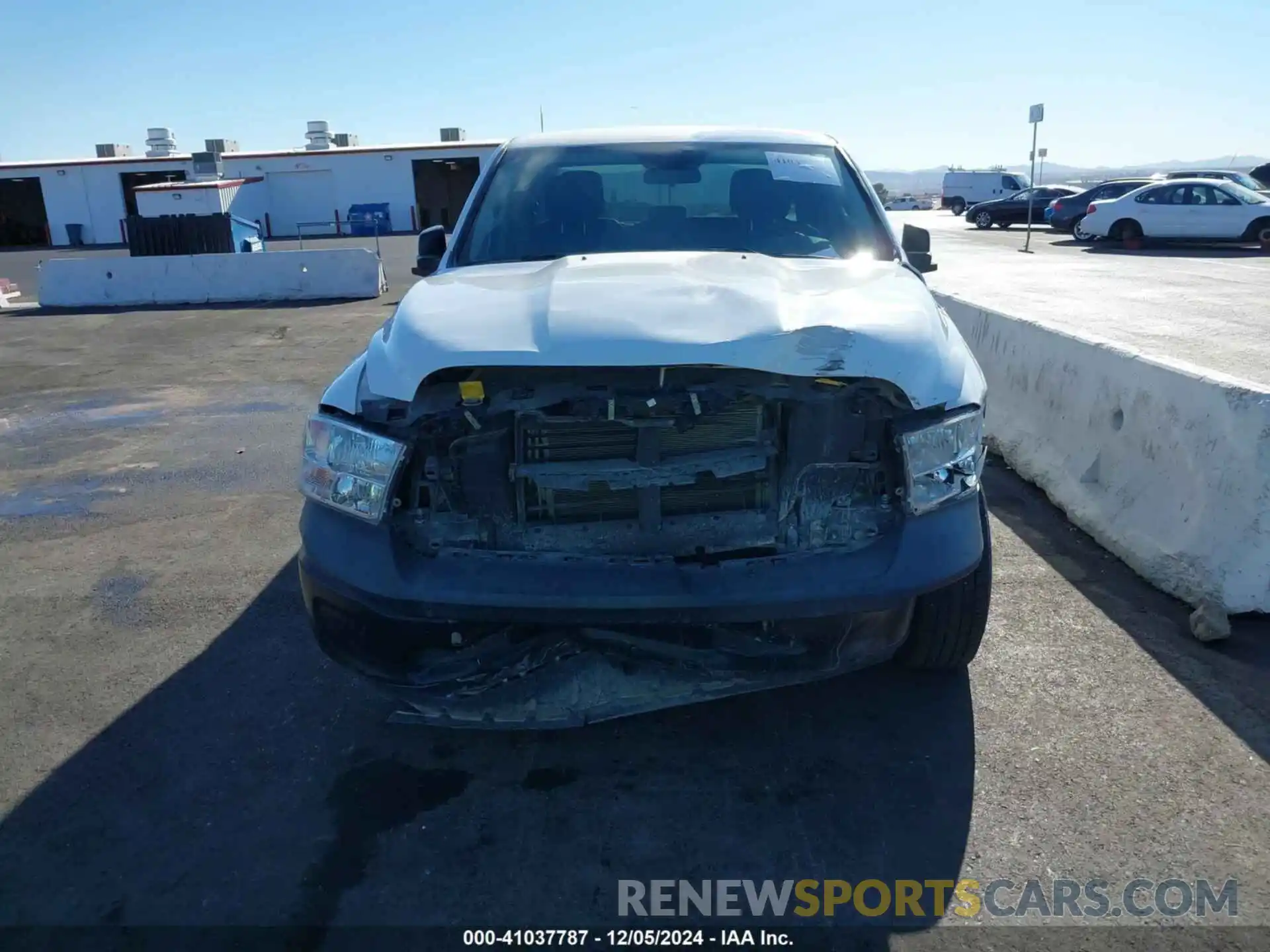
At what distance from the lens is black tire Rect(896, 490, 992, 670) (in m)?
3.11

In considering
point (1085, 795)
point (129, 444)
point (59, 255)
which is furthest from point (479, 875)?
point (59, 255)

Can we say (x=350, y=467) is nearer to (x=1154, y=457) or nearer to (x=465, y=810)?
(x=465, y=810)

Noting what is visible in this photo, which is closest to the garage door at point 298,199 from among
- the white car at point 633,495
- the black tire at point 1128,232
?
the black tire at point 1128,232

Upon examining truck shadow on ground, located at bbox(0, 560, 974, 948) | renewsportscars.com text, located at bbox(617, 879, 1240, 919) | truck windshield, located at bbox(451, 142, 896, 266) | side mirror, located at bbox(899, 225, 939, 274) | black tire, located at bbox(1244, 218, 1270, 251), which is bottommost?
renewsportscars.com text, located at bbox(617, 879, 1240, 919)

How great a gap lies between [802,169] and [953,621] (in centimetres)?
219

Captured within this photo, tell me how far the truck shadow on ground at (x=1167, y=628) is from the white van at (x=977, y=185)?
135ft

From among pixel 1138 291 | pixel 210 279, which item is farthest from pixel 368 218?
pixel 1138 291

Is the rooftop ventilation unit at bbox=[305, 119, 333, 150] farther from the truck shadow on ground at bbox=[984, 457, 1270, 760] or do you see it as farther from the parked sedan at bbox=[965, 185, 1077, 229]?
the truck shadow on ground at bbox=[984, 457, 1270, 760]

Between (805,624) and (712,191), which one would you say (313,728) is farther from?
(712,191)

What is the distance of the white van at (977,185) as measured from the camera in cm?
4197

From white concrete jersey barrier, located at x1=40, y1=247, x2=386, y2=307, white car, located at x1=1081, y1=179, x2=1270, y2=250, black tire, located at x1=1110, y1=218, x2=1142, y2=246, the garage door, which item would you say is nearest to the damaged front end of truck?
white concrete jersey barrier, located at x1=40, y1=247, x2=386, y2=307

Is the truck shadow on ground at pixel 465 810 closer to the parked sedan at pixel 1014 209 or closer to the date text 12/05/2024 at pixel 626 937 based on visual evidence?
the date text 12/05/2024 at pixel 626 937

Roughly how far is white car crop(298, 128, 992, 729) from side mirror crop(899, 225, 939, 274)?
1.42 meters

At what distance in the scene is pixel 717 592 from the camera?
8.57 ft
